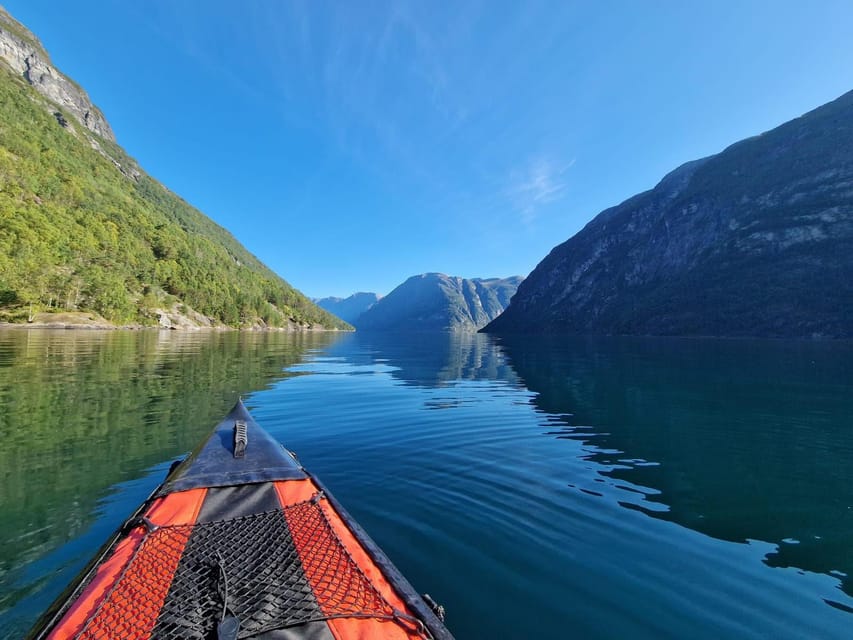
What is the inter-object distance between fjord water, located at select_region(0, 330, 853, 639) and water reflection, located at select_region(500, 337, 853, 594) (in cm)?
7

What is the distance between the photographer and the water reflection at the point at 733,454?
778 cm

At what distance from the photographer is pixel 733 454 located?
12430 millimetres

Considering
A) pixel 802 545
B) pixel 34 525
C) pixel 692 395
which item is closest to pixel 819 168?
pixel 692 395

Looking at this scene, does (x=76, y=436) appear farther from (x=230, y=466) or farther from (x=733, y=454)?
(x=733, y=454)

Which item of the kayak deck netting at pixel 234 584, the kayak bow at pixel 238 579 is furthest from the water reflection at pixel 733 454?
the kayak deck netting at pixel 234 584

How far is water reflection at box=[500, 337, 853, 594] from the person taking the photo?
7.78 m

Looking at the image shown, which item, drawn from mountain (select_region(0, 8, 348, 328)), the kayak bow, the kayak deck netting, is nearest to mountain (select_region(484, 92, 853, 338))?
the kayak bow

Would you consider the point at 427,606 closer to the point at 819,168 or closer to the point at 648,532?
the point at 648,532

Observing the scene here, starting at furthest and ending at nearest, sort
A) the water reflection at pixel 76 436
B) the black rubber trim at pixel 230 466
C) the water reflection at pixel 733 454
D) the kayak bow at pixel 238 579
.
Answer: the water reflection at pixel 733 454 → the water reflection at pixel 76 436 → the black rubber trim at pixel 230 466 → the kayak bow at pixel 238 579

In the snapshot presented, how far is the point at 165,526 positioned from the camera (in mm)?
4512

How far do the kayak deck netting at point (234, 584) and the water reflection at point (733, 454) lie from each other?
7318mm

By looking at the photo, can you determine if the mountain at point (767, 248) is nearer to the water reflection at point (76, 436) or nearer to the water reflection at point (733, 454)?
the water reflection at point (733, 454)

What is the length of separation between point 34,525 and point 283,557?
6.65 metres

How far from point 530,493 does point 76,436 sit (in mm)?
13857
